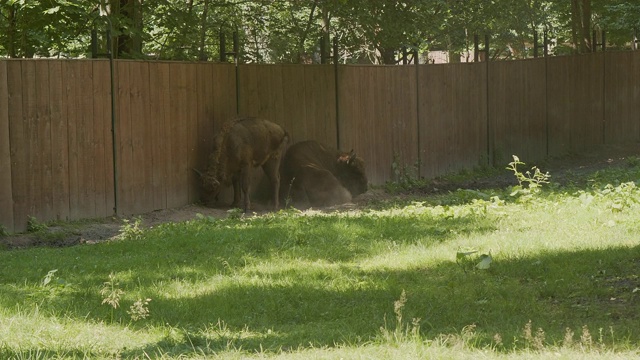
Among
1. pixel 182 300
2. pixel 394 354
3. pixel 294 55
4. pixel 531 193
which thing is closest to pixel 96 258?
pixel 182 300

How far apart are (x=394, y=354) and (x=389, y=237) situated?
5.35 metres

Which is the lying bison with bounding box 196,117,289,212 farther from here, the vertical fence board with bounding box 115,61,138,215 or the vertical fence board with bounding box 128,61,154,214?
the vertical fence board with bounding box 115,61,138,215

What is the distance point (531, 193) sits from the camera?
1471 centimetres

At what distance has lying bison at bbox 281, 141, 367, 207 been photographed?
1989cm

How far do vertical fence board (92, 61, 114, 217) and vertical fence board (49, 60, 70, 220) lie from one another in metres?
0.61

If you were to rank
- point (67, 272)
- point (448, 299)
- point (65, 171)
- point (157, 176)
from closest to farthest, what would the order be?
point (448, 299), point (67, 272), point (65, 171), point (157, 176)

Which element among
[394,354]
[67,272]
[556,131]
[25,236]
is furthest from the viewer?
[556,131]

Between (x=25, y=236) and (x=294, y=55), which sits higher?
(x=294, y=55)

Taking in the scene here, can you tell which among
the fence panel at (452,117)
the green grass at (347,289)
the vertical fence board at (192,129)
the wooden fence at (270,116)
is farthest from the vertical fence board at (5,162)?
the fence panel at (452,117)

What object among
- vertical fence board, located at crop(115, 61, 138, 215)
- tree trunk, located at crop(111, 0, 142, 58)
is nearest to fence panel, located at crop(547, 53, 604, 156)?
tree trunk, located at crop(111, 0, 142, 58)

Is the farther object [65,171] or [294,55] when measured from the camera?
[294,55]

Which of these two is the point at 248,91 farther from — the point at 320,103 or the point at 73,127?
the point at 73,127

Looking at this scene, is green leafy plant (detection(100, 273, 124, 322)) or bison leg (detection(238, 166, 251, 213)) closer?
green leafy plant (detection(100, 273, 124, 322))

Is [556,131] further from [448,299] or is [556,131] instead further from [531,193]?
[448,299]
